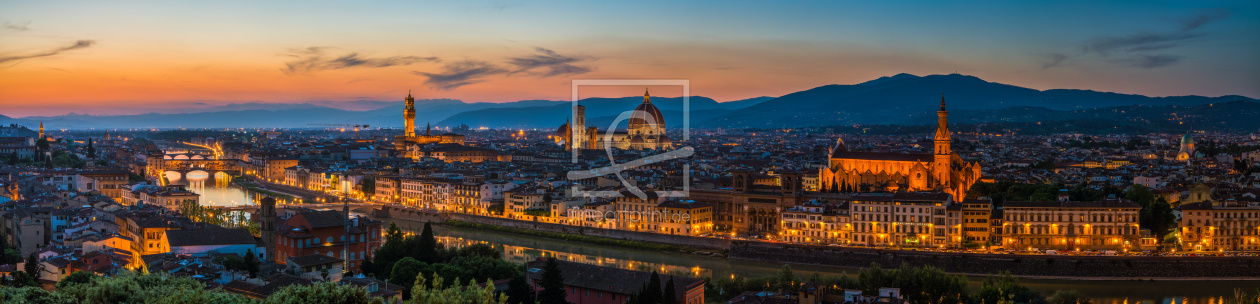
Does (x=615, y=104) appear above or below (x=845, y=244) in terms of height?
above

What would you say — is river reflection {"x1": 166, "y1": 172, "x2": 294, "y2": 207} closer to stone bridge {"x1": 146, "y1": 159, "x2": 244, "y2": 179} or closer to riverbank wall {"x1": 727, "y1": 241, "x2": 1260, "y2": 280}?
stone bridge {"x1": 146, "y1": 159, "x2": 244, "y2": 179}

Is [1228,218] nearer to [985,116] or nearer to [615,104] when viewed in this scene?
[615,104]

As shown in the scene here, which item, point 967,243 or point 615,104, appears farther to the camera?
point 615,104

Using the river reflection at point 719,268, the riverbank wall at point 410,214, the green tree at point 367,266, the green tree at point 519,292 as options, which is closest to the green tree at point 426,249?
the green tree at point 367,266

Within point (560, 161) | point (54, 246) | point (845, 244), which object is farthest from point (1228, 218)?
→ point (560, 161)

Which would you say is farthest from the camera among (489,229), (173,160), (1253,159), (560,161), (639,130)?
(639,130)

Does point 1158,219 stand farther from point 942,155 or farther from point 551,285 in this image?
point 551,285

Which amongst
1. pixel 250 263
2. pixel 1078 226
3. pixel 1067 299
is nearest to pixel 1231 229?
pixel 1078 226
